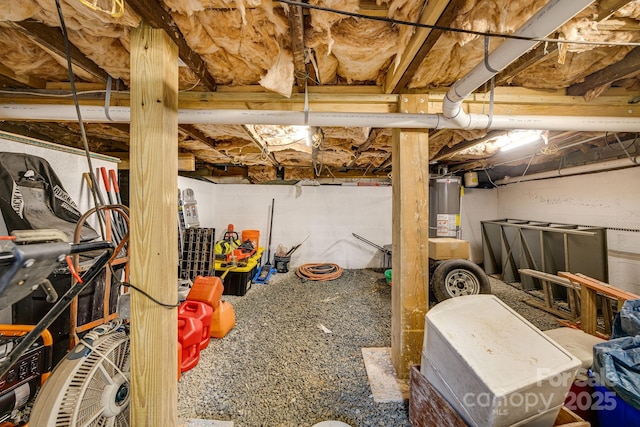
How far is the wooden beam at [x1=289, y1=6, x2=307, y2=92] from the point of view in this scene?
1.01m

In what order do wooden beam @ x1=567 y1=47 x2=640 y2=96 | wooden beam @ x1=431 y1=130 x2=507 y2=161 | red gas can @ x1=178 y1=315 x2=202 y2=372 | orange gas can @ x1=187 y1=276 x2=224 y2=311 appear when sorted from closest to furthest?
wooden beam @ x1=567 y1=47 x2=640 y2=96 → red gas can @ x1=178 y1=315 x2=202 y2=372 → orange gas can @ x1=187 y1=276 x2=224 y2=311 → wooden beam @ x1=431 y1=130 x2=507 y2=161

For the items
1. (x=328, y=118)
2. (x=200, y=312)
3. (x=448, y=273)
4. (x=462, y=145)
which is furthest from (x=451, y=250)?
(x=200, y=312)

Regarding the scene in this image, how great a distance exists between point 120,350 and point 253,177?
3845mm

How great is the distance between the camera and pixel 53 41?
118cm

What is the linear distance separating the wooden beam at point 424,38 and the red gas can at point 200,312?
2260mm

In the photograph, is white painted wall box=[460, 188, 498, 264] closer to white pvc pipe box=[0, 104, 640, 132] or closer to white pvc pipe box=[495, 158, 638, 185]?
white pvc pipe box=[495, 158, 638, 185]

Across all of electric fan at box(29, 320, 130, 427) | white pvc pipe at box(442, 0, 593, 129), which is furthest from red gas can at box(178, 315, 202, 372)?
white pvc pipe at box(442, 0, 593, 129)

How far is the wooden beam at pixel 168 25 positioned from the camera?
36.2 inches

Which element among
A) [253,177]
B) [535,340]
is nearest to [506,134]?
[535,340]

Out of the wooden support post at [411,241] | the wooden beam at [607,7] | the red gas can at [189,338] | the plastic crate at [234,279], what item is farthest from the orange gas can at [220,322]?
the wooden beam at [607,7]

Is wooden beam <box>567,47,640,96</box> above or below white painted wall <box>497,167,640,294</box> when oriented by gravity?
above

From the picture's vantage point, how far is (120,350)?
103 cm

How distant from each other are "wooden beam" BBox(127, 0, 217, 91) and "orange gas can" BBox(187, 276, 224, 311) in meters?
1.68

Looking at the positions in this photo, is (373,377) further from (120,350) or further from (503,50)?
(503,50)
